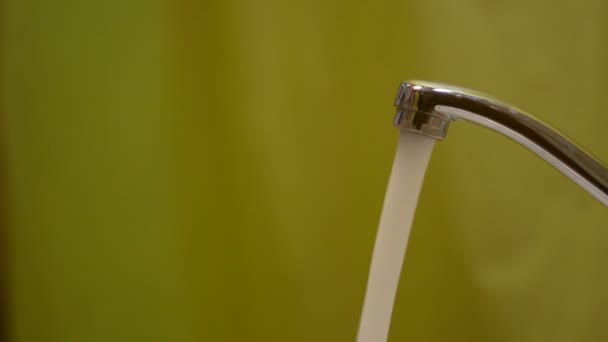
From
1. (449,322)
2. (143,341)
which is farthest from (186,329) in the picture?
(449,322)

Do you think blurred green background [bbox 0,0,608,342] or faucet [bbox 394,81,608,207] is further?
blurred green background [bbox 0,0,608,342]

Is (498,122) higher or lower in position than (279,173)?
higher

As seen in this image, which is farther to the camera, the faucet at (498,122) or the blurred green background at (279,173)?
the blurred green background at (279,173)

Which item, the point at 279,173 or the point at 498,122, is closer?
the point at 498,122
